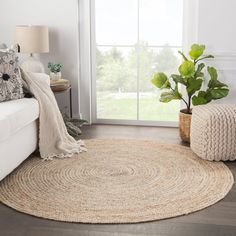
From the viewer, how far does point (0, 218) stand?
2734 mm

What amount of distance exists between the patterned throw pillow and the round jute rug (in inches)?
22.2

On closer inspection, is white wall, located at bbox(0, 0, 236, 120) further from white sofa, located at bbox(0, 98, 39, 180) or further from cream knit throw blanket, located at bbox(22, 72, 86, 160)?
white sofa, located at bbox(0, 98, 39, 180)

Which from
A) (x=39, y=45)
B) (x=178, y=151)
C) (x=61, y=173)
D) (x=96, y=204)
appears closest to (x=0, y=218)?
(x=96, y=204)

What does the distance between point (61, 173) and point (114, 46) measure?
1.92 meters

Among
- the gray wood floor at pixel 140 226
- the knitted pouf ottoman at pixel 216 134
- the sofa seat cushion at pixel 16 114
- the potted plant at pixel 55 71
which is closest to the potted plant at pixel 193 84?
the knitted pouf ottoman at pixel 216 134

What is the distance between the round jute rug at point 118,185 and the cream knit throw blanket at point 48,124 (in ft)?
0.37

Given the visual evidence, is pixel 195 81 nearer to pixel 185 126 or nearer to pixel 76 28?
pixel 185 126

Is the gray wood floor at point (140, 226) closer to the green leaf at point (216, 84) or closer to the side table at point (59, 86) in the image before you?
the green leaf at point (216, 84)

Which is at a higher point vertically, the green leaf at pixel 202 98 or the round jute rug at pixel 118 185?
the green leaf at pixel 202 98

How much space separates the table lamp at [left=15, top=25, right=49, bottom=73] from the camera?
14.9ft

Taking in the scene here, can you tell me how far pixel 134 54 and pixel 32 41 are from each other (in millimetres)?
1095

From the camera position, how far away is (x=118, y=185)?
3232mm

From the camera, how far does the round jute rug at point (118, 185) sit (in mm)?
2811

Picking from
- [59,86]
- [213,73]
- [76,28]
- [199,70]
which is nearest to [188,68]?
[199,70]
